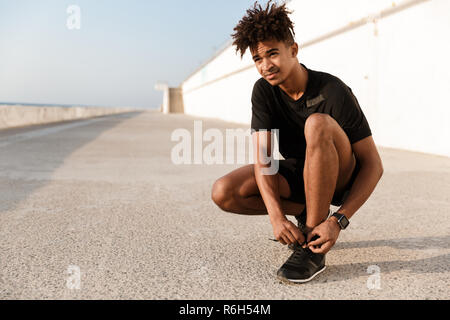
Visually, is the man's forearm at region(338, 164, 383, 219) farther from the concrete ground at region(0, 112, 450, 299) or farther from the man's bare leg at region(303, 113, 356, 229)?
the concrete ground at region(0, 112, 450, 299)

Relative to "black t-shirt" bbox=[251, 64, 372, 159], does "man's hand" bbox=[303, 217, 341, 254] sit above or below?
below

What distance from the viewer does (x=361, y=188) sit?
7.01 ft

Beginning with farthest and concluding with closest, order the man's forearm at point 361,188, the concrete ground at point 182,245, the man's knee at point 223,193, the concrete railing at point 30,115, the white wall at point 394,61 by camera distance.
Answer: the concrete railing at point 30,115 < the white wall at point 394,61 < the man's knee at point 223,193 < the man's forearm at point 361,188 < the concrete ground at point 182,245

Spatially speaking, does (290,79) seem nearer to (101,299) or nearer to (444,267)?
(444,267)

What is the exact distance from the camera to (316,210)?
2.06 m

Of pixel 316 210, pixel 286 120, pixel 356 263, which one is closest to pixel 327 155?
pixel 316 210

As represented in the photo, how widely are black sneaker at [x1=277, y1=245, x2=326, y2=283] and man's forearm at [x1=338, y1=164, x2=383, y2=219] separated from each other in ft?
0.93

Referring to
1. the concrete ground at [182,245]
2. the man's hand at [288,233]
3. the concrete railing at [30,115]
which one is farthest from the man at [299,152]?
the concrete railing at [30,115]

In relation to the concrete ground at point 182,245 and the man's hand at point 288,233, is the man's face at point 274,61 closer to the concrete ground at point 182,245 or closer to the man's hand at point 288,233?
the man's hand at point 288,233

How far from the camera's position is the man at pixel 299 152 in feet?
6.59

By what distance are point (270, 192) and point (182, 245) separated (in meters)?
0.74

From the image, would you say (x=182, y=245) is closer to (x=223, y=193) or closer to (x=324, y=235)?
(x=223, y=193)

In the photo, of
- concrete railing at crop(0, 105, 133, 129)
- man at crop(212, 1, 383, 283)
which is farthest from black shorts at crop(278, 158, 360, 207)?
concrete railing at crop(0, 105, 133, 129)

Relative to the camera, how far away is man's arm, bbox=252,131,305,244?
2.01 meters
